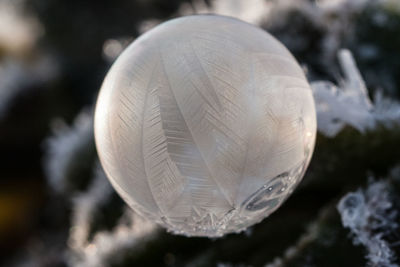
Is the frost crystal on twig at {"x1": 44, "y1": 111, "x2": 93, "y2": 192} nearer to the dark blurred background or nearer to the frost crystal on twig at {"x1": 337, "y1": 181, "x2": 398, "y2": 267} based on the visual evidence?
the dark blurred background

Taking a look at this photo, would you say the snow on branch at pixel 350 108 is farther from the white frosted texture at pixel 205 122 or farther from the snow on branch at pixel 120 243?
the snow on branch at pixel 120 243

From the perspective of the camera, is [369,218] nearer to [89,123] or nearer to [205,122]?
[205,122]

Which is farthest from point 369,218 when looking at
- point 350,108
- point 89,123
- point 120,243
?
point 89,123

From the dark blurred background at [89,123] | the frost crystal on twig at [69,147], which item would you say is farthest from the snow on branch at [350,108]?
the frost crystal on twig at [69,147]

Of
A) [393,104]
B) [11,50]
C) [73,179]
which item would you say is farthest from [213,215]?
[11,50]

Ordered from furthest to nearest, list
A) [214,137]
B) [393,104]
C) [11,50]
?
[11,50], [393,104], [214,137]

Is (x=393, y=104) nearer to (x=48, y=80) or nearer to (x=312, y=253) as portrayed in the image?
(x=312, y=253)
